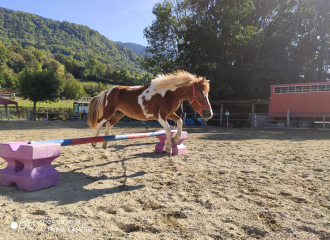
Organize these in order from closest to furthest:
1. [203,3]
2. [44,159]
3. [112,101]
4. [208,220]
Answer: [208,220] → [44,159] → [112,101] → [203,3]

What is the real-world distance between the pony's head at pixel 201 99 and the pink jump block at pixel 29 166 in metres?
2.61

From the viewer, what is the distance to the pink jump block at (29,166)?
3.07 m

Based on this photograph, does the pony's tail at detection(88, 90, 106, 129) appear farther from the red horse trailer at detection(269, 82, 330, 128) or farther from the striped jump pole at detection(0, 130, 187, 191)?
the red horse trailer at detection(269, 82, 330, 128)

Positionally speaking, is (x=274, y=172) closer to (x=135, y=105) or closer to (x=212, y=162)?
(x=212, y=162)

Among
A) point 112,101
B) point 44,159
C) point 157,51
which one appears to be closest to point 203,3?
point 157,51

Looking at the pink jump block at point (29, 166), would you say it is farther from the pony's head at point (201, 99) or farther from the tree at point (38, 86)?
the tree at point (38, 86)

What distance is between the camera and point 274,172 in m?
4.23

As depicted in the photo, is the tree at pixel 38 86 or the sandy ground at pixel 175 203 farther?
the tree at pixel 38 86

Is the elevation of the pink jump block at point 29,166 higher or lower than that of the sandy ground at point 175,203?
higher

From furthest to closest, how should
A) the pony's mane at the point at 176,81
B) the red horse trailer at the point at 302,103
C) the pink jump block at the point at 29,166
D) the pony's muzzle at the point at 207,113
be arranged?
1. the red horse trailer at the point at 302,103
2. the pony's mane at the point at 176,81
3. the pony's muzzle at the point at 207,113
4. the pink jump block at the point at 29,166

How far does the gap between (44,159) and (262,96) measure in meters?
25.8

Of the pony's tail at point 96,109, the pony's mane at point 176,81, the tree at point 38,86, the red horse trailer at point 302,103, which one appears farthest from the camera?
the tree at point 38,86

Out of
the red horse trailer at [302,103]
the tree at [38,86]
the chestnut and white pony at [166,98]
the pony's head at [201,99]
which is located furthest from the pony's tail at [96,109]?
the tree at [38,86]

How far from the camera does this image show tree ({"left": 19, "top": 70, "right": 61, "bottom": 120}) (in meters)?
29.7
